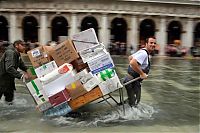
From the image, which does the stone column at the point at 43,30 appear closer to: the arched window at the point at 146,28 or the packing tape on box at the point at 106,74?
the arched window at the point at 146,28

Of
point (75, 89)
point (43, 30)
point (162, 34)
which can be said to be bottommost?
point (75, 89)

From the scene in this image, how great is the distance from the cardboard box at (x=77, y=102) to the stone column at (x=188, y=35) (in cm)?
3659

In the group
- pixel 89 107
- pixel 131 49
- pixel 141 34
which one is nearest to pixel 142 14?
pixel 141 34

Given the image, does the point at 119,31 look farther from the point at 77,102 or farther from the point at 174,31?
the point at 77,102

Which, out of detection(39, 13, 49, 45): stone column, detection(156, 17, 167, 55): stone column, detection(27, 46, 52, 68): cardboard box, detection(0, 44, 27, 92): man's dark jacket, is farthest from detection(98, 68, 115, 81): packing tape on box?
detection(156, 17, 167, 55): stone column


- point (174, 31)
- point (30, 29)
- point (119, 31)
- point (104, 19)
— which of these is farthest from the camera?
point (174, 31)

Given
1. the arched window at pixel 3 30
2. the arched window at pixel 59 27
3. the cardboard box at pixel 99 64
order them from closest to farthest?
the cardboard box at pixel 99 64, the arched window at pixel 59 27, the arched window at pixel 3 30

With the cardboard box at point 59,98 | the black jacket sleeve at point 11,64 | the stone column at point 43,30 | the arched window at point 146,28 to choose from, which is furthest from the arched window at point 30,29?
the cardboard box at point 59,98

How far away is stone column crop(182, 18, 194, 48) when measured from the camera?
1735 inches

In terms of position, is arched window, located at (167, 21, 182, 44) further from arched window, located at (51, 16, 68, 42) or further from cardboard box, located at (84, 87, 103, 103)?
cardboard box, located at (84, 87, 103, 103)

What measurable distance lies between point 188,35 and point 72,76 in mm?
37500

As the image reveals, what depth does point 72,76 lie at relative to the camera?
28.3 feet

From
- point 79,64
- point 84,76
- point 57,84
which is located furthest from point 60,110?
point 79,64

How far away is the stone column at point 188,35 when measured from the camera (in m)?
44.1
